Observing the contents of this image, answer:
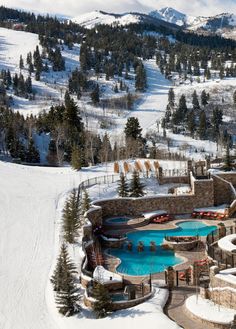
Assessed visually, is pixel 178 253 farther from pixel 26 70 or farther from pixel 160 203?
pixel 26 70

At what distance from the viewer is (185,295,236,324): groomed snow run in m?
18.5

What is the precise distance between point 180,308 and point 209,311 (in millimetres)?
1721

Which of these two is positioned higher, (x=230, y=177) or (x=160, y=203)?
(x=230, y=177)

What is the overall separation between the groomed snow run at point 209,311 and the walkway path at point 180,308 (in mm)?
350

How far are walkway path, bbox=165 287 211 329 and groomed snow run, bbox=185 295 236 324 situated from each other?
35 cm

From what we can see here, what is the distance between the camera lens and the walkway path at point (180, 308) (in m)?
18.7

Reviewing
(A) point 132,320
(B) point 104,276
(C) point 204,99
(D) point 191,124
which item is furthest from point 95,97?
(A) point 132,320

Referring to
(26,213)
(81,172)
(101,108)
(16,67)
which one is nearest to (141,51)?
(16,67)

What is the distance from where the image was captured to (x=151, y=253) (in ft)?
98.3

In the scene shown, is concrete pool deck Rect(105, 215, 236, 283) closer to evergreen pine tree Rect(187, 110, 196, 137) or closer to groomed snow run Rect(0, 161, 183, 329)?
groomed snow run Rect(0, 161, 183, 329)

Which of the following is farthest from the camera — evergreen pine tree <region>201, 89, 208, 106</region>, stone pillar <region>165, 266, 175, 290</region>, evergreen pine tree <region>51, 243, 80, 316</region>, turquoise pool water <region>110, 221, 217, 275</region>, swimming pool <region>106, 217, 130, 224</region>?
A: evergreen pine tree <region>201, 89, 208, 106</region>

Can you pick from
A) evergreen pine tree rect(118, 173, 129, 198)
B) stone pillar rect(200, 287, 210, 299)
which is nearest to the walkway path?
stone pillar rect(200, 287, 210, 299)

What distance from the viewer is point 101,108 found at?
111 meters

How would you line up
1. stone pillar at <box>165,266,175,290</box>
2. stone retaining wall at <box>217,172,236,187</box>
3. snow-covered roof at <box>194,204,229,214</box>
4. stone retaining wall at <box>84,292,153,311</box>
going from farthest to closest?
1. stone retaining wall at <box>217,172,236,187</box>
2. snow-covered roof at <box>194,204,229,214</box>
3. stone pillar at <box>165,266,175,290</box>
4. stone retaining wall at <box>84,292,153,311</box>
